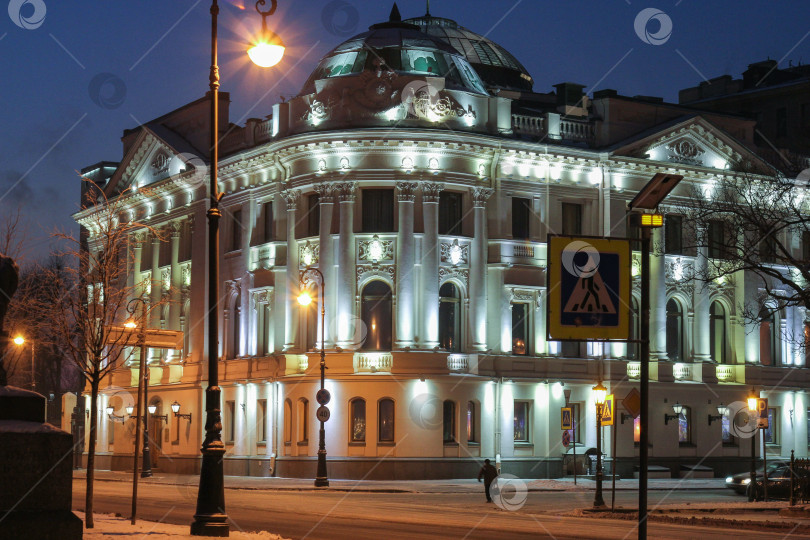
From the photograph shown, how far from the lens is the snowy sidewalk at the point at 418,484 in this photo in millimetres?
43531

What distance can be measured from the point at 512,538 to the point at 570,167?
3433cm

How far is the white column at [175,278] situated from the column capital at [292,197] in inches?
403

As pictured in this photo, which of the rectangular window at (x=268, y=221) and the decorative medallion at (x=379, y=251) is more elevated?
the rectangular window at (x=268, y=221)

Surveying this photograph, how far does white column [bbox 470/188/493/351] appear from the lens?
5225cm

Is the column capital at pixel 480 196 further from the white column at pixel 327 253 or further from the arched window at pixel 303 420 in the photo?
the arched window at pixel 303 420

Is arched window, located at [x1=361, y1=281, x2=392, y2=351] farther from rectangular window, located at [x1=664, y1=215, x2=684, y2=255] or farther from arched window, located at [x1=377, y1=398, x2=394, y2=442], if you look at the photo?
rectangular window, located at [x1=664, y1=215, x2=684, y2=255]

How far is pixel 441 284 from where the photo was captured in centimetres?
5216

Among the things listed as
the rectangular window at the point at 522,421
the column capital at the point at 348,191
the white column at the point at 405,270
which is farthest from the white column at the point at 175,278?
the rectangular window at the point at 522,421

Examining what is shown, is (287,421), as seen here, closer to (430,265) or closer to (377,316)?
(377,316)

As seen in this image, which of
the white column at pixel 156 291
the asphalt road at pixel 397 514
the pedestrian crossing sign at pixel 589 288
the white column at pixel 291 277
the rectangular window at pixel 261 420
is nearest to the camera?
the pedestrian crossing sign at pixel 589 288

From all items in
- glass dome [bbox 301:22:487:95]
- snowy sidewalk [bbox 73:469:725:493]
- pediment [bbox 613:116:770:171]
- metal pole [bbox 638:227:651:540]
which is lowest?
snowy sidewalk [bbox 73:469:725:493]

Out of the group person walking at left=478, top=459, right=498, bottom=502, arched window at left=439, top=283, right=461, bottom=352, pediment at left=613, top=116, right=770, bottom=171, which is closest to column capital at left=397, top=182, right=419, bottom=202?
arched window at left=439, top=283, right=461, bottom=352

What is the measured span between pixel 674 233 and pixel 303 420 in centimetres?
1903

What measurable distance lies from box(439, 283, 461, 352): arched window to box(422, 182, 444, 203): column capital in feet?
11.9
